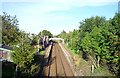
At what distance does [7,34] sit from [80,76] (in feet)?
24.7

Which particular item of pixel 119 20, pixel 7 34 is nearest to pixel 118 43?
pixel 119 20

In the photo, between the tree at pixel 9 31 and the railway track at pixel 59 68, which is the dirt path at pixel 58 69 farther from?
the tree at pixel 9 31

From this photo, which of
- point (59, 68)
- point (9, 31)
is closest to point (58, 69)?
point (59, 68)

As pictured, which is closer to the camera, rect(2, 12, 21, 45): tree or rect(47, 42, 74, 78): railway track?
rect(2, 12, 21, 45): tree

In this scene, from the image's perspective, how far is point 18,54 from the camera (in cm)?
738

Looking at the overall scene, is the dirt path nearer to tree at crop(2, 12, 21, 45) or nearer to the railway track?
the railway track

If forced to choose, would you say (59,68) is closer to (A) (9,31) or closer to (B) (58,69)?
(B) (58,69)

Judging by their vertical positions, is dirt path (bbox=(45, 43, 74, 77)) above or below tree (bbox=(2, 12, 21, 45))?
below

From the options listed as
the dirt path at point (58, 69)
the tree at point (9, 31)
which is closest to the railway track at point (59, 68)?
the dirt path at point (58, 69)

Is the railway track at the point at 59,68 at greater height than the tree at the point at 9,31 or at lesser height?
lesser

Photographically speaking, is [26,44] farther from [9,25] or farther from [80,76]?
[80,76]

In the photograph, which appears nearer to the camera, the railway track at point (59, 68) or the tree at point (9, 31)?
the tree at point (9, 31)

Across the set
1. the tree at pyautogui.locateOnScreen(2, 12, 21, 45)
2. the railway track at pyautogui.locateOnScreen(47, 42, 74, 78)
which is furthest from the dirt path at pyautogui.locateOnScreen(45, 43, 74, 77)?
the tree at pyautogui.locateOnScreen(2, 12, 21, 45)

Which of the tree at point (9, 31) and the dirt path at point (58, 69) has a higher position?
the tree at point (9, 31)
